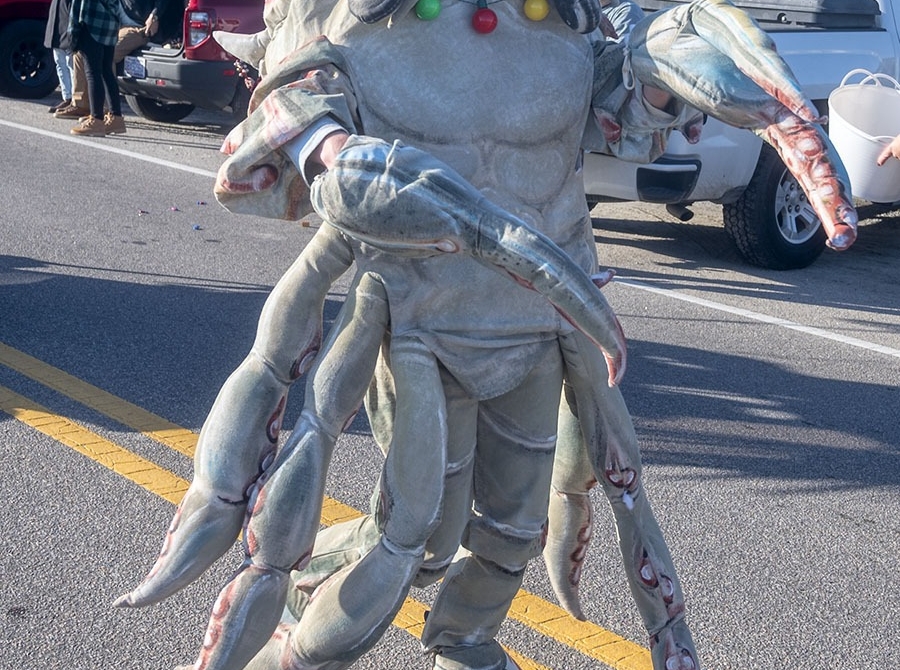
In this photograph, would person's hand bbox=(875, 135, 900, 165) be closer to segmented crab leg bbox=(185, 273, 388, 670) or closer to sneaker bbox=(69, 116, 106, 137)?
segmented crab leg bbox=(185, 273, 388, 670)

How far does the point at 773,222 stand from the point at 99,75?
6.33 metres

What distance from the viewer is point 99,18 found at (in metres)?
11.2

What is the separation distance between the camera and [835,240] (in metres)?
2.15

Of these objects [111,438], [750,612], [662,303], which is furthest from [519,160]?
[662,303]

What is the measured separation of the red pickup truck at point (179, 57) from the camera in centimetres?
1152

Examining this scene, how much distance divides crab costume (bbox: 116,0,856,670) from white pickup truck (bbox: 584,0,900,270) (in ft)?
15.5

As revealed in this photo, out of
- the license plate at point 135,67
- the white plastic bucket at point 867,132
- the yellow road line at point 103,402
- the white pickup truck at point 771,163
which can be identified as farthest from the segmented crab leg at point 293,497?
the license plate at point 135,67

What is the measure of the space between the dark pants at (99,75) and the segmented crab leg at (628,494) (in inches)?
367

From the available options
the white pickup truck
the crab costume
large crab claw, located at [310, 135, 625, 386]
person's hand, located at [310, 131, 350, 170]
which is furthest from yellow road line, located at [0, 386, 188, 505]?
the white pickup truck

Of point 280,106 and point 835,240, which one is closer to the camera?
point 835,240

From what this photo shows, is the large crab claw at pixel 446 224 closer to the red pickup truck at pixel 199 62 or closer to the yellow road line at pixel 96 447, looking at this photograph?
the yellow road line at pixel 96 447

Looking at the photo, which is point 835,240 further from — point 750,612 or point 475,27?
point 750,612

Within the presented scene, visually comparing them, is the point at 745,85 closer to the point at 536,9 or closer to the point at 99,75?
the point at 536,9

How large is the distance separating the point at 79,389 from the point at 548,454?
9.52 feet
